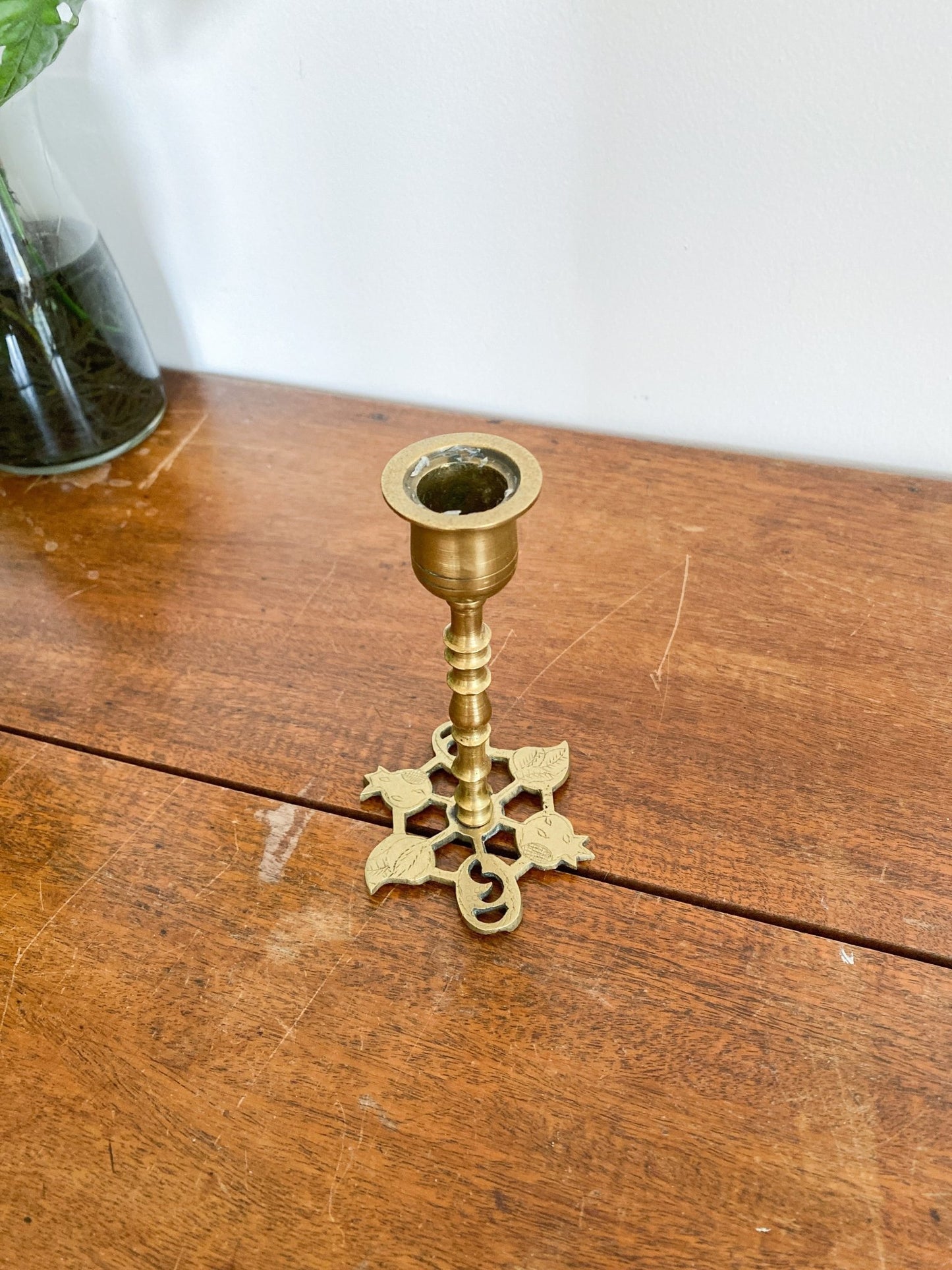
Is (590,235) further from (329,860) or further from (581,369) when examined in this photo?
(329,860)

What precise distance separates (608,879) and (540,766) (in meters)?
0.09

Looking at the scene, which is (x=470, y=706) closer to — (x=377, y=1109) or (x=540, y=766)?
(x=540, y=766)

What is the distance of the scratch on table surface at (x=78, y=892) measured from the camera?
1.89ft

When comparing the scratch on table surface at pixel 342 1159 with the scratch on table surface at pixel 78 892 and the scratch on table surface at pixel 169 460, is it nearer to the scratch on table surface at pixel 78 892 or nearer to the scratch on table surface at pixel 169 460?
the scratch on table surface at pixel 78 892

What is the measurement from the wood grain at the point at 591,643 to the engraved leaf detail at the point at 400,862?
5 cm

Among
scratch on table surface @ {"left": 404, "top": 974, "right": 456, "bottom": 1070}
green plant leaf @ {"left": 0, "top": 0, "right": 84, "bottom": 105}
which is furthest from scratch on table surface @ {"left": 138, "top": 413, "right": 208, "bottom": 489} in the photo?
scratch on table surface @ {"left": 404, "top": 974, "right": 456, "bottom": 1070}

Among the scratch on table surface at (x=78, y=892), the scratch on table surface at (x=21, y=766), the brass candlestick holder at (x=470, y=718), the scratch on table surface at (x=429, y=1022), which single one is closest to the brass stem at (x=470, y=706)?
the brass candlestick holder at (x=470, y=718)

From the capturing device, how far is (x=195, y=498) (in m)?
0.92

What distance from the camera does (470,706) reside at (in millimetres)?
567

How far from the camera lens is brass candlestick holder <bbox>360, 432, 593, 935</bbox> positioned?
468 mm

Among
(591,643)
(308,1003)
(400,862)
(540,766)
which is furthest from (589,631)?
(308,1003)

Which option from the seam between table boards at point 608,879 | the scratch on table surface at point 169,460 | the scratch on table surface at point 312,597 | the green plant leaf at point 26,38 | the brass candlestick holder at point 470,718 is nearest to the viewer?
the brass candlestick holder at point 470,718

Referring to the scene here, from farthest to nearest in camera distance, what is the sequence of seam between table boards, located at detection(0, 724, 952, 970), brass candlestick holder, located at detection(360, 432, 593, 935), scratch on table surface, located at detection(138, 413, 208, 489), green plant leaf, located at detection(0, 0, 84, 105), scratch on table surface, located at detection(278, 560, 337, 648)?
scratch on table surface, located at detection(138, 413, 208, 489)
scratch on table surface, located at detection(278, 560, 337, 648)
green plant leaf, located at detection(0, 0, 84, 105)
seam between table boards, located at detection(0, 724, 952, 970)
brass candlestick holder, located at detection(360, 432, 593, 935)

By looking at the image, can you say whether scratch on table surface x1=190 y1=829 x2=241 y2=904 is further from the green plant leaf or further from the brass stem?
the green plant leaf
